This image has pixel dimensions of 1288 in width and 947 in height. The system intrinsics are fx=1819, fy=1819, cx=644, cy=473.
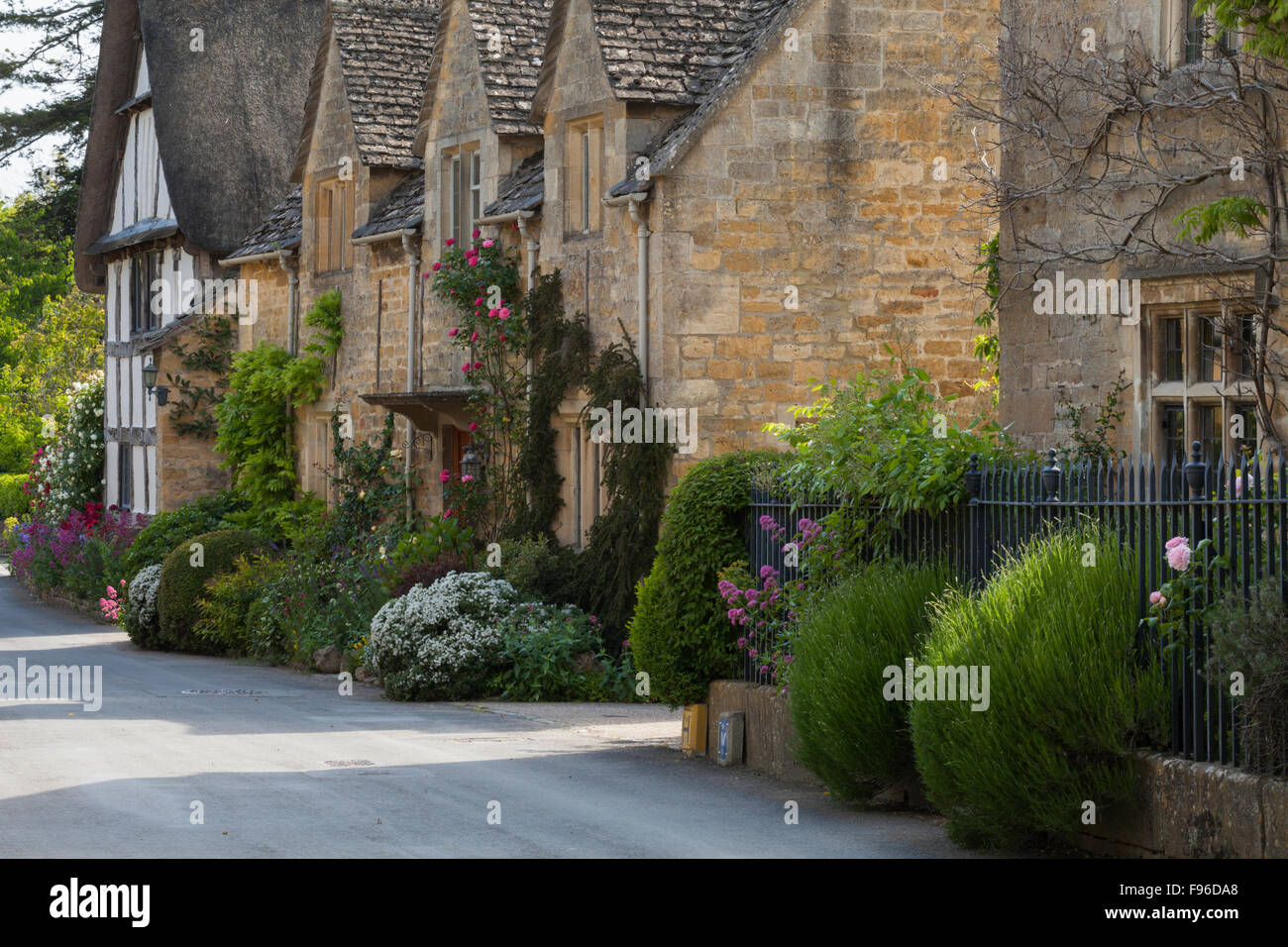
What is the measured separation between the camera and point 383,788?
11.5 meters

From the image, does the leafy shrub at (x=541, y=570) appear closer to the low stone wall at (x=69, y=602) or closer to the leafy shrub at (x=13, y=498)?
the low stone wall at (x=69, y=602)

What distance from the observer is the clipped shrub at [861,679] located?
406 inches

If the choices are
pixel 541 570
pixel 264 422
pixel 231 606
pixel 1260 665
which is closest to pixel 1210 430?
pixel 1260 665

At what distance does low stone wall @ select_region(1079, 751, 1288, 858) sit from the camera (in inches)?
311

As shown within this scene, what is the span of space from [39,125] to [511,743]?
32821 millimetres

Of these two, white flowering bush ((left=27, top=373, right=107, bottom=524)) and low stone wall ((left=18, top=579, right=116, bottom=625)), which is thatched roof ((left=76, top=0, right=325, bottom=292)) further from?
low stone wall ((left=18, top=579, right=116, bottom=625))

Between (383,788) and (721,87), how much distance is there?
918 centimetres

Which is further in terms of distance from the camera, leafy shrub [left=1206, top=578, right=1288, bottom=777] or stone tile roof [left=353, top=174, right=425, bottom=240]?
stone tile roof [left=353, top=174, right=425, bottom=240]

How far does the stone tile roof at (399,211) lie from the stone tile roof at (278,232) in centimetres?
263

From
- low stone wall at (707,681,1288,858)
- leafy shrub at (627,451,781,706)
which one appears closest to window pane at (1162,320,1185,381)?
leafy shrub at (627,451,781,706)

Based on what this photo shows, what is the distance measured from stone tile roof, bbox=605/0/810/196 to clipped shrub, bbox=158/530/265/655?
878 centimetres

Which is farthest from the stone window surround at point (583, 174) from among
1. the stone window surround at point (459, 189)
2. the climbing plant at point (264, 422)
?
the climbing plant at point (264, 422)

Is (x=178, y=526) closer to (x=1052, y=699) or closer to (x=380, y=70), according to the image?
(x=380, y=70)

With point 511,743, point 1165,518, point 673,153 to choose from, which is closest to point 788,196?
point 673,153
